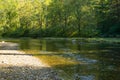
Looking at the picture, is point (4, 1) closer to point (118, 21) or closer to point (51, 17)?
point (51, 17)

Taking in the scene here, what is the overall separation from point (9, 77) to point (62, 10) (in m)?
83.9

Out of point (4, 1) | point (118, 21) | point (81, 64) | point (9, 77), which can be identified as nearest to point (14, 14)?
point (4, 1)

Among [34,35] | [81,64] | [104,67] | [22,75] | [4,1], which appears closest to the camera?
[22,75]

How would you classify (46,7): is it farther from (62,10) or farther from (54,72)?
(54,72)

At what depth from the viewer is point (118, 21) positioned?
3147 inches

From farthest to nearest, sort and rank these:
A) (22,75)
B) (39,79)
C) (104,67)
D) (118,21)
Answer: (118,21) < (104,67) < (22,75) < (39,79)

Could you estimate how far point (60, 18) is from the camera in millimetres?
104500

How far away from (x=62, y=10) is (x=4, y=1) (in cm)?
3013

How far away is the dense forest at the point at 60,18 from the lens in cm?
8475

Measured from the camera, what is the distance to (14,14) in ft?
369

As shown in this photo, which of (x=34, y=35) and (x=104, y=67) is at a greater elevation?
(x=104, y=67)

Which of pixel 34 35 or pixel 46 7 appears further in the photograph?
pixel 46 7

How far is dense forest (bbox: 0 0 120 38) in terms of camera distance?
84750 mm

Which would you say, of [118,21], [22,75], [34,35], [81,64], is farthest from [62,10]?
[22,75]
